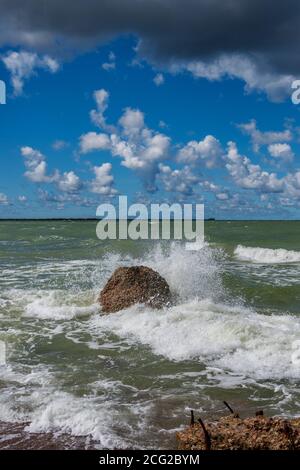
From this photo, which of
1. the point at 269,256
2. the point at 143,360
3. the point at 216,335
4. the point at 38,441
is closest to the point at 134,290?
the point at 216,335

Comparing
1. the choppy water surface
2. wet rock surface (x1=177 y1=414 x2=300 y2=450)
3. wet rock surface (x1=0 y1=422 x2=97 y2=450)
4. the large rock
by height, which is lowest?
wet rock surface (x1=0 y1=422 x2=97 y2=450)

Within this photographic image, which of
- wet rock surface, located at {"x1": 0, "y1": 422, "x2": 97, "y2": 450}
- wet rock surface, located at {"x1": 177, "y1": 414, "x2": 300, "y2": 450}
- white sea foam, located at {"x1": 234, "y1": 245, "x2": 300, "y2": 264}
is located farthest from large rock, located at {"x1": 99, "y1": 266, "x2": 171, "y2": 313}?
white sea foam, located at {"x1": 234, "y1": 245, "x2": 300, "y2": 264}

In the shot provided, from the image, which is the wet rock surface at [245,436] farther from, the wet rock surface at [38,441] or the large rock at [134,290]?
the large rock at [134,290]

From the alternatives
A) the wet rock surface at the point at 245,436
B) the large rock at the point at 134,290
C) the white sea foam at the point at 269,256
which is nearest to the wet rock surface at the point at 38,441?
the wet rock surface at the point at 245,436

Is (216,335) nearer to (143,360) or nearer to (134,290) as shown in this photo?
(143,360)

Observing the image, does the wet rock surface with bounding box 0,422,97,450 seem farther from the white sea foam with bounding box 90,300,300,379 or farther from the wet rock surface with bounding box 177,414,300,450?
the white sea foam with bounding box 90,300,300,379

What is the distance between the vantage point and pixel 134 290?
1271 centimetres

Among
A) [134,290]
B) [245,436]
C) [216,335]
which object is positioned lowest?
[216,335]

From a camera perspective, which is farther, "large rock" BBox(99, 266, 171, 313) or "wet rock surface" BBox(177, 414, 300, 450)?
"large rock" BBox(99, 266, 171, 313)

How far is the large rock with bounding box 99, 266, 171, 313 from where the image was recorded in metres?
12.5

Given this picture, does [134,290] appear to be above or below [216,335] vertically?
above
